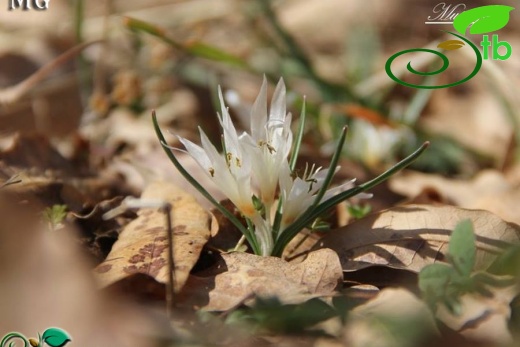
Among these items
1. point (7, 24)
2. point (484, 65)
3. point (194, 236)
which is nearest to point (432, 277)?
point (194, 236)

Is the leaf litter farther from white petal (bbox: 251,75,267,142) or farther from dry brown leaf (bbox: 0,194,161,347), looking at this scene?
white petal (bbox: 251,75,267,142)

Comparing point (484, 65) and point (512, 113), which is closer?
point (484, 65)

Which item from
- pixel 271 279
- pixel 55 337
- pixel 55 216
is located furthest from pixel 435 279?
pixel 55 216

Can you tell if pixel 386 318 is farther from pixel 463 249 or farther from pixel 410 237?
pixel 410 237

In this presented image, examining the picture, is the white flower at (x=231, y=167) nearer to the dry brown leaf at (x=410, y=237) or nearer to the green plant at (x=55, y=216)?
the dry brown leaf at (x=410, y=237)

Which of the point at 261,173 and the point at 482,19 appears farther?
the point at 482,19

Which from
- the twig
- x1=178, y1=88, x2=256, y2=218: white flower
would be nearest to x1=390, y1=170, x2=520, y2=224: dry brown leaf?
x1=178, y1=88, x2=256, y2=218: white flower

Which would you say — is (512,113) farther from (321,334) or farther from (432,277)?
(321,334)
